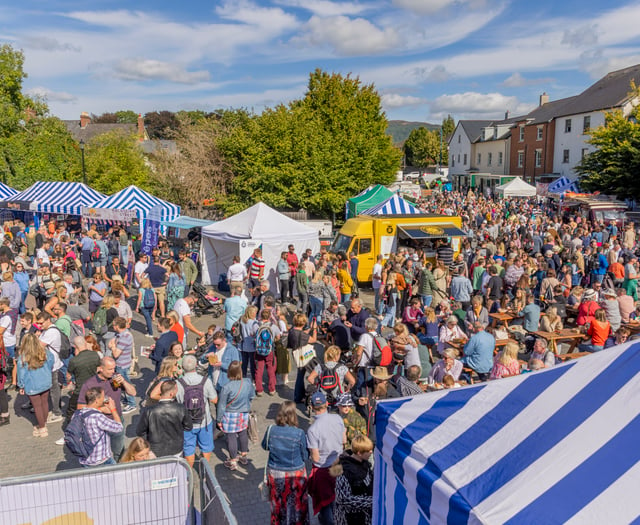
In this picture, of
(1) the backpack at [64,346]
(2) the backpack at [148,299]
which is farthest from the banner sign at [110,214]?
(1) the backpack at [64,346]

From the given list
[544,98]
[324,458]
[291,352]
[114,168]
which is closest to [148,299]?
[291,352]

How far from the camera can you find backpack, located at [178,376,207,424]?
5.62m

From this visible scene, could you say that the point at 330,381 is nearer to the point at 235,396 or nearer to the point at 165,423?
the point at 235,396

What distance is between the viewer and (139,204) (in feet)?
61.5

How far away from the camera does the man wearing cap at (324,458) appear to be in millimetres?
4977

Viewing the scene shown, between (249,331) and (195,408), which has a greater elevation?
(249,331)

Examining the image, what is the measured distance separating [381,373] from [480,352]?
1596 millimetres

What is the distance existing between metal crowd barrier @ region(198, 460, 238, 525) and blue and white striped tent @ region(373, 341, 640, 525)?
118 cm

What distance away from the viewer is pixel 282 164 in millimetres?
23656

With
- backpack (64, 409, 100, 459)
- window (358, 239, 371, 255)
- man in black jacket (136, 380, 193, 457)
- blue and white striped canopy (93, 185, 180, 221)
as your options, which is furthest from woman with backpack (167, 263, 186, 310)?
blue and white striped canopy (93, 185, 180, 221)

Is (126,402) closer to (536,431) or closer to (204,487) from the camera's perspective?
(204,487)

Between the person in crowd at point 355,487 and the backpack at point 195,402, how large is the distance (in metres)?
1.75

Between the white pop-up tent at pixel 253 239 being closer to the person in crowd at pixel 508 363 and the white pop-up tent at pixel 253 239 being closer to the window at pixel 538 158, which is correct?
the person in crowd at pixel 508 363

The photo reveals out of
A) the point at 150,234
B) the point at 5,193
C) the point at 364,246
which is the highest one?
the point at 5,193
